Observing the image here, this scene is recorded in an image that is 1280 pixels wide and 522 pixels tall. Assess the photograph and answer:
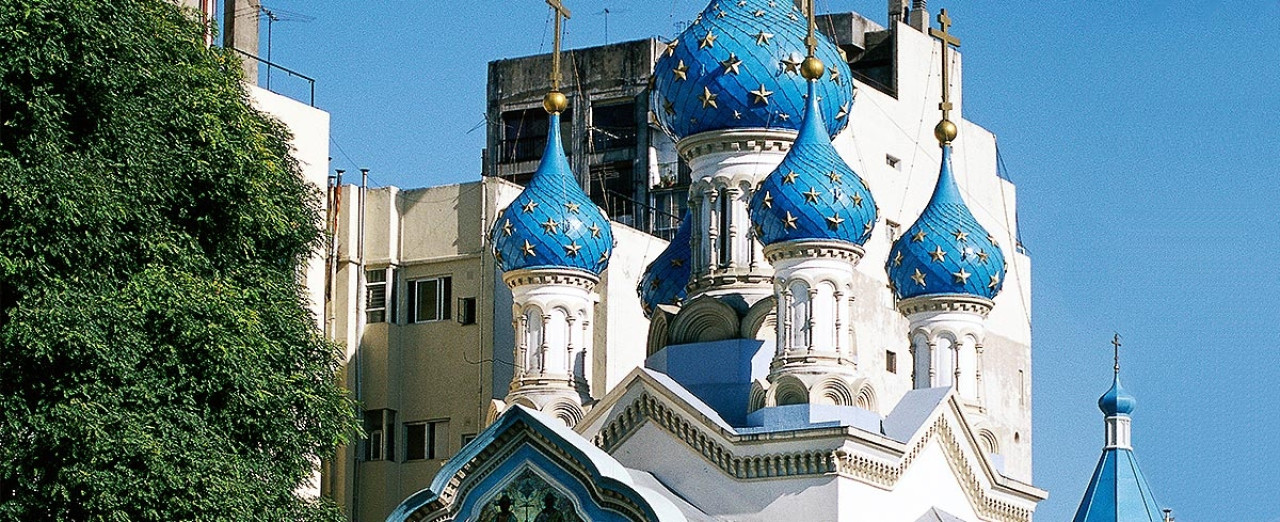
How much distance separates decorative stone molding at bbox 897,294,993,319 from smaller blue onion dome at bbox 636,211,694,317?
2.11 m

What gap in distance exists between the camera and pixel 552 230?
22.4 m

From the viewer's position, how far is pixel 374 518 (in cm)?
3086

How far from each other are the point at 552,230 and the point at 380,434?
366 inches

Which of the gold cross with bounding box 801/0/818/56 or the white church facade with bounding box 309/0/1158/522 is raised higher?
the gold cross with bounding box 801/0/818/56

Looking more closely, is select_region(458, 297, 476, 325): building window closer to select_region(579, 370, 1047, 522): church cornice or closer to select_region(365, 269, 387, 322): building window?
select_region(365, 269, 387, 322): building window

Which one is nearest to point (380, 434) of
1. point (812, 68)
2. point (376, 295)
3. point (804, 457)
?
point (376, 295)

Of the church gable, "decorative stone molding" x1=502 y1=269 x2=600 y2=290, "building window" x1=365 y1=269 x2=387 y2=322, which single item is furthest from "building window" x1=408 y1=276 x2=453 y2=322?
the church gable

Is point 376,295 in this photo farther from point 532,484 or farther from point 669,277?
point 532,484

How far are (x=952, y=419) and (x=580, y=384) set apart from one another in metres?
3.15

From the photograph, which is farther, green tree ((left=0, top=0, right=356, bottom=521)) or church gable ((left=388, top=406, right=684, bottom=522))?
church gable ((left=388, top=406, right=684, bottom=522))

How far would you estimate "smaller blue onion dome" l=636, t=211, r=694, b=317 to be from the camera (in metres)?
23.8

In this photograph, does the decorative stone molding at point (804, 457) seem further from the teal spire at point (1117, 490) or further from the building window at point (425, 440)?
the building window at point (425, 440)

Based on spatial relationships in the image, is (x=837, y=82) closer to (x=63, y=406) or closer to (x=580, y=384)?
(x=580, y=384)

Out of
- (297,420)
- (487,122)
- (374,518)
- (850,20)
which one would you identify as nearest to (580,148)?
(487,122)
